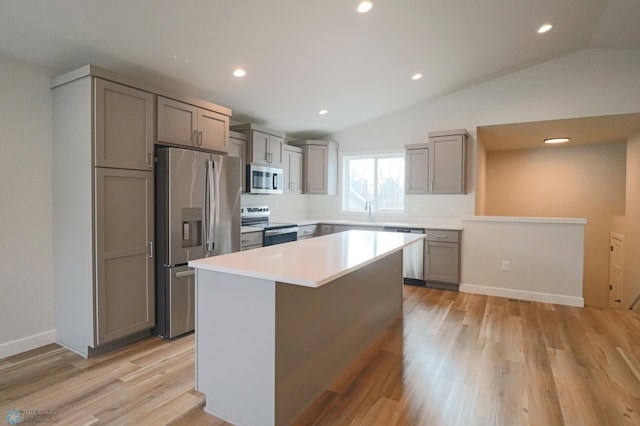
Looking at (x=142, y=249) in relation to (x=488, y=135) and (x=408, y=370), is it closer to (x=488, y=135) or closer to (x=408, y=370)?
(x=408, y=370)

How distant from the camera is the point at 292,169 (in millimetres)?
5508

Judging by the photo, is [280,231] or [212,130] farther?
[280,231]

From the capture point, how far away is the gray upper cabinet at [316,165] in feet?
18.8

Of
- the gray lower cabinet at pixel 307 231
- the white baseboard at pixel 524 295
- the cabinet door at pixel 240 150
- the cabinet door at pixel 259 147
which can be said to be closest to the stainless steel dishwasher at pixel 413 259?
the white baseboard at pixel 524 295

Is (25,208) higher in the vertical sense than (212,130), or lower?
lower

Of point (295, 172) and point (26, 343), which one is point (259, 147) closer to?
point (295, 172)

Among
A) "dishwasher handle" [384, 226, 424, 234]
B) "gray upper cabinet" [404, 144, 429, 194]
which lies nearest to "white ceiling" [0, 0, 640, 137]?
"gray upper cabinet" [404, 144, 429, 194]

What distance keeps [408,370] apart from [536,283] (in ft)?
9.14

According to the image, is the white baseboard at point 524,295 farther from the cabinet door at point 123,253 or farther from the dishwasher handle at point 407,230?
the cabinet door at point 123,253

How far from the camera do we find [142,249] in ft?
9.61

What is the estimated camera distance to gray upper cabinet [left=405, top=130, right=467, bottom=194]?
15.8 ft

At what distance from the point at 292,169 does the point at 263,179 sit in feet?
2.95

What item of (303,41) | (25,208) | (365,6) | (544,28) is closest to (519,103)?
(544,28)

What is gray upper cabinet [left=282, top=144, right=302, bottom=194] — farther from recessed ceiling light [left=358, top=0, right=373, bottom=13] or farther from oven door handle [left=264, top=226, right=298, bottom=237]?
recessed ceiling light [left=358, top=0, right=373, bottom=13]
